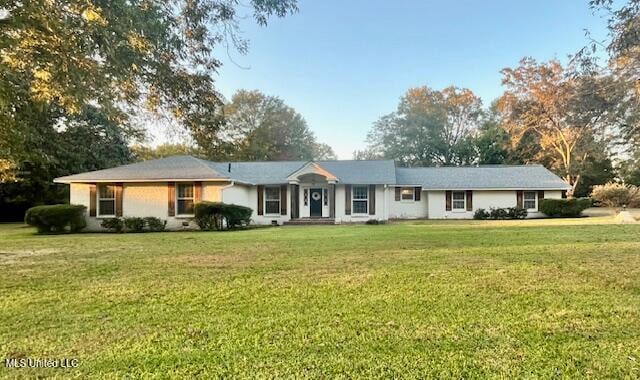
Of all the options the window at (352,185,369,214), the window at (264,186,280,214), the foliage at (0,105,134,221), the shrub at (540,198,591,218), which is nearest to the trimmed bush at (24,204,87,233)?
the foliage at (0,105,134,221)

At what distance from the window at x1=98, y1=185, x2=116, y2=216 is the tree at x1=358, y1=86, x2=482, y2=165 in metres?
36.6

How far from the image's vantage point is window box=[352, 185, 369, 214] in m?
23.7

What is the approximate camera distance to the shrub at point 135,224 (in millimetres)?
18578

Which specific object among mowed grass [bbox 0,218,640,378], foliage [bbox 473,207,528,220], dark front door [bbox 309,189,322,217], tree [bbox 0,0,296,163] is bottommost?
mowed grass [bbox 0,218,640,378]

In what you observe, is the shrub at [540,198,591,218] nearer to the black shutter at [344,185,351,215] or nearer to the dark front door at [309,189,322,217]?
the black shutter at [344,185,351,215]

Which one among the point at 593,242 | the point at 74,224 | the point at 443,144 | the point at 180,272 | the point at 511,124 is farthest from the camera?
the point at 443,144

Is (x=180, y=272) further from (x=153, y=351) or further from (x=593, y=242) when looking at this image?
(x=593, y=242)

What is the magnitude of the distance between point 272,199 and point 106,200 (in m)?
8.59

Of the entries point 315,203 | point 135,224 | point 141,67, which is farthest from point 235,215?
point 141,67

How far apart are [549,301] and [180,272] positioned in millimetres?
5656

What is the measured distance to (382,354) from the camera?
10.9ft

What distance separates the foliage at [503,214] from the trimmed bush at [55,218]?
864 inches

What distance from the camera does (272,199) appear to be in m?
23.7

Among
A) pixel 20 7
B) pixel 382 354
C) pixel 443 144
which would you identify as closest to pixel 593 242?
pixel 382 354
